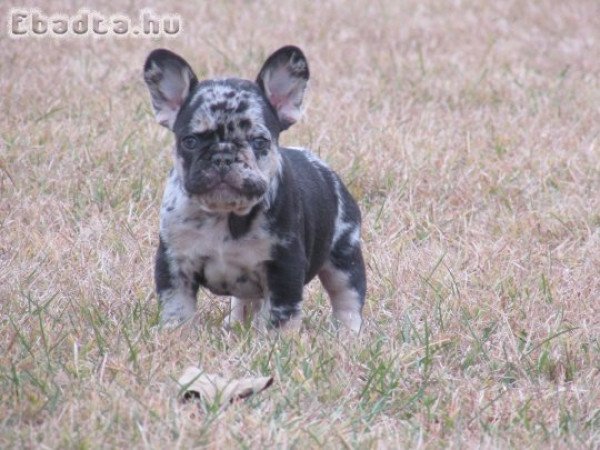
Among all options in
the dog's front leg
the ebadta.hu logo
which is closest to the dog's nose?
the dog's front leg

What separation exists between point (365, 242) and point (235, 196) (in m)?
2.22

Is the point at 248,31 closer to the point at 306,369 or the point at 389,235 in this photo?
the point at 389,235

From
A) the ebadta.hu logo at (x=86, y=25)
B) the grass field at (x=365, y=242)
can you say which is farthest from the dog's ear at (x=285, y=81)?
the ebadta.hu logo at (x=86, y=25)

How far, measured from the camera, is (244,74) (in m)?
10.8

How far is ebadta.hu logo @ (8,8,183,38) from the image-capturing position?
464 inches

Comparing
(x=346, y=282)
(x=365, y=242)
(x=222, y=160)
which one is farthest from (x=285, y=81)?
(x=365, y=242)

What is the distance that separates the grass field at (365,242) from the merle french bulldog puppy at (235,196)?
0.23 metres

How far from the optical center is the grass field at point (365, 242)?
192 inches

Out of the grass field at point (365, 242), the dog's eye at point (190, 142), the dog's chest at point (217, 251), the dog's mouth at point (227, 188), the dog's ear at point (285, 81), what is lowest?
the grass field at point (365, 242)

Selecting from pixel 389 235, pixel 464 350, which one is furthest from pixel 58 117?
pixel 464 350

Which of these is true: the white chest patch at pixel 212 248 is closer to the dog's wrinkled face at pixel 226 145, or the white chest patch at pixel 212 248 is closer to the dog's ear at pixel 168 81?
the dog's wrinkled face at pixel 226 145

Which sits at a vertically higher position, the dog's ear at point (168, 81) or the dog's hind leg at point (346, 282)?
the dog's ear at point (168, 81)

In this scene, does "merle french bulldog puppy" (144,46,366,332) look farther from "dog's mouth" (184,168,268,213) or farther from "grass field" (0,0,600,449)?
"grass field" (0,0,600,449)

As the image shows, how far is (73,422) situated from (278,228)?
146 centimetres
